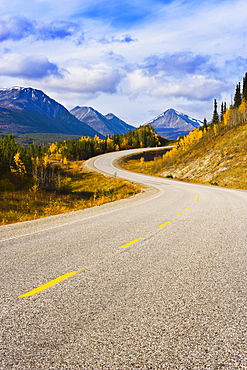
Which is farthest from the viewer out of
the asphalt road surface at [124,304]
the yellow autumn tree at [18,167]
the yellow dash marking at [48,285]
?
the yellow autumn tree at [18,167]

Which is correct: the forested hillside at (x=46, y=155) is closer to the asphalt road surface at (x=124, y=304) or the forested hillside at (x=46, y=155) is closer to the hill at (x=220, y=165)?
the hill at (x=220, y=165)

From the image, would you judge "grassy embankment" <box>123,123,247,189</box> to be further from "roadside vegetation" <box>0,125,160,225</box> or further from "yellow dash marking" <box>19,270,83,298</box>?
"yellow dash marking" <box>19,270,83,298</box>

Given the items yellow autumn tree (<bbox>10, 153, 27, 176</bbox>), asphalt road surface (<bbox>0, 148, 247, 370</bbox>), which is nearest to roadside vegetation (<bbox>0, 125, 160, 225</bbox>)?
yellow autumn tree (<bbox>10, 153, 27, 176</bbox>)

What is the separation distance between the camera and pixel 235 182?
32.7m

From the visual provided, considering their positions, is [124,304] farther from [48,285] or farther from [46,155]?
[46,155]

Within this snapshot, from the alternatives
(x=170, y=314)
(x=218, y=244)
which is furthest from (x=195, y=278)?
(x=218, y=244)

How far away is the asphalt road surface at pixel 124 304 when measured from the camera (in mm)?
2312

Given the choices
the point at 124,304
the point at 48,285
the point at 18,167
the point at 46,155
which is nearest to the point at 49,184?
the point at 18,167

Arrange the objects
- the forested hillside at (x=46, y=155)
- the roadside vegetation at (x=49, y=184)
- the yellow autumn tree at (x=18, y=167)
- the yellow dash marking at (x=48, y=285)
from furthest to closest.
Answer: the yellow autumn tree at (x=18, y=167)
the forested hillside at (x=46, y=155)
the roadside vegetation at (x=49, y=184)
the yellow dash marking at (x=48, y=285)

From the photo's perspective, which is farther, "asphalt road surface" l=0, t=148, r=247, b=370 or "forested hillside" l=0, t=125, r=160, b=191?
"forested hillside" l=0, t=125, r=160, b=191

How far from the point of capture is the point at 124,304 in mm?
3273

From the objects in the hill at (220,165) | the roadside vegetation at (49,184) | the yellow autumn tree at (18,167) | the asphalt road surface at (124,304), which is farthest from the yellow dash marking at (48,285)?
the yellow autumn tree at (18,167)

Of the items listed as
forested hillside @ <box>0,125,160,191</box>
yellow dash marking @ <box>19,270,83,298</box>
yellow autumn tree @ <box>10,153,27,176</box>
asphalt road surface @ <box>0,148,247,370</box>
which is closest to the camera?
asphalt road surface @ <box>0,148,247,370</box>

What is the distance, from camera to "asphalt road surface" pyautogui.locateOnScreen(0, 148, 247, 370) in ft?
7.59
